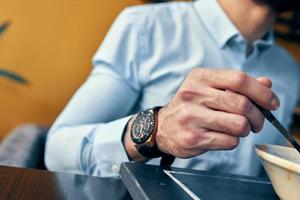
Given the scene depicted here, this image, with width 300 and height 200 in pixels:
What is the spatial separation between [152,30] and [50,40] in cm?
100

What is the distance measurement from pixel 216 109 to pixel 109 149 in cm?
27

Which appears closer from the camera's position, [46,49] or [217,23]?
[217,23]

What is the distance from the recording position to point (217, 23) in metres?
1.04

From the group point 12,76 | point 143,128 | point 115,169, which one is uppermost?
point 143,128

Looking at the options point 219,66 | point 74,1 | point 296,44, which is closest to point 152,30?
point 219,66

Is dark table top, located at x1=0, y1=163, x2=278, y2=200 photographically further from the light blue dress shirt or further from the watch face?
the light blue dress shirt

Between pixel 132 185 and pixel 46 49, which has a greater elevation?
pixel 132 185

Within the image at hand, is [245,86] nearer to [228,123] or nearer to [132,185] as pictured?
[228,123]

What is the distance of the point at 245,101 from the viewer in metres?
0.50

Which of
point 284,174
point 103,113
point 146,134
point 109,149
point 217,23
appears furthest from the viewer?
point 217,23

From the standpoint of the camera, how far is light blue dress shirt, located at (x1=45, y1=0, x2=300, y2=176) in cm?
89

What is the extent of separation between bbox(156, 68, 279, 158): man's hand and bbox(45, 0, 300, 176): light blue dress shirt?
279 millimetres

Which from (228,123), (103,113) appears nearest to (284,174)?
(228,123)

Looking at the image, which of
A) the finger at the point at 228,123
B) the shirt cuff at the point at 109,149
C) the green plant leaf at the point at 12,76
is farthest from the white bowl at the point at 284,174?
the green plant leaf at the point at 12,76
